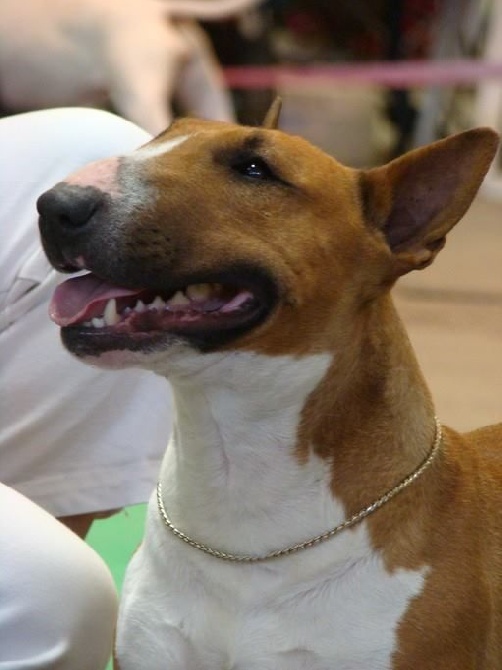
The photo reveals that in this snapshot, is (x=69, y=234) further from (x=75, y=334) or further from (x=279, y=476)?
(x=279, y=476)

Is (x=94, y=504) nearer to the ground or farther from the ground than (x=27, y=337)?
nearer to the ground

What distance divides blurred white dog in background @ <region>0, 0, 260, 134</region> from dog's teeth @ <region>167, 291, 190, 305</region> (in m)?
1.76

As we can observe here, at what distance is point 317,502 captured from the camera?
48.5 inches

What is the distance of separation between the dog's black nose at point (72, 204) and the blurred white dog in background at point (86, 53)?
178 cm

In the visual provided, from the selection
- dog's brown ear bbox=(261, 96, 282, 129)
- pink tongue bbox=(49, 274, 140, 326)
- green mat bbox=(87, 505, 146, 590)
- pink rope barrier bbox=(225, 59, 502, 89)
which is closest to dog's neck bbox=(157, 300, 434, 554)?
pink tongue bbox=(49, 274, 140, 326)

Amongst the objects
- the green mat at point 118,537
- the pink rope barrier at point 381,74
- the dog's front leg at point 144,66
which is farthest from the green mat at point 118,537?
the pink rope barrier at point 381,74

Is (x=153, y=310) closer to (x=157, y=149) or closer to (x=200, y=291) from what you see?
(x=200, y=291)

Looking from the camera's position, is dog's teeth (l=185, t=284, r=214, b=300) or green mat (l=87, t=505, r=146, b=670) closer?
dog's teeth (l=185, t=284, r=214, b=300)

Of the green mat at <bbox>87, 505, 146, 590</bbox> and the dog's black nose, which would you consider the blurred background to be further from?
the dog's black nose

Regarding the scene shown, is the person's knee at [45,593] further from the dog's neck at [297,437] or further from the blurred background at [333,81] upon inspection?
the blurred background at [333,81]

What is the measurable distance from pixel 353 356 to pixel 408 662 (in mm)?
327

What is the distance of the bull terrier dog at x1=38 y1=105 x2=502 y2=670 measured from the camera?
113cm

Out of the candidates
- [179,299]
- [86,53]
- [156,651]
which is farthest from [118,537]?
[86,53]

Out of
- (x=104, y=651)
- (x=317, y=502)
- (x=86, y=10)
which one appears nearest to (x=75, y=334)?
(x=317, y=502)
